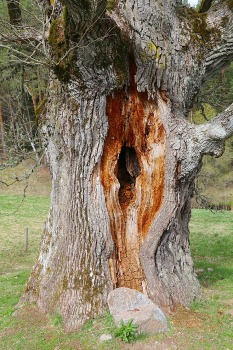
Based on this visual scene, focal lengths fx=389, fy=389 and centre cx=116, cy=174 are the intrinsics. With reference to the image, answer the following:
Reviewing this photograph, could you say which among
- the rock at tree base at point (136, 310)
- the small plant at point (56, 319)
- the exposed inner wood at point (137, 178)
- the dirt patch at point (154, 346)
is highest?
the exposed inner wood at point (137, 178)

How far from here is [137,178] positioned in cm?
576

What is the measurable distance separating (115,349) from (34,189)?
22.1m

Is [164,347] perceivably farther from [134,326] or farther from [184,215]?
[184,215]

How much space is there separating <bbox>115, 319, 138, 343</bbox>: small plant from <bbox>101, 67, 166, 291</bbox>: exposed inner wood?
2.64 feet

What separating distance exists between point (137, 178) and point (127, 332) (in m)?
2.15

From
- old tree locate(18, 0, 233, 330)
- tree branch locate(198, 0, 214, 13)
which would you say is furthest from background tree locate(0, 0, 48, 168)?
tree branch locate(198, 0, 214, 13)

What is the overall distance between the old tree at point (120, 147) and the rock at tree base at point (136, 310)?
0.76ft

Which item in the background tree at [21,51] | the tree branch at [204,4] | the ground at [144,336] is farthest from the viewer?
the tree branch at [204,4]

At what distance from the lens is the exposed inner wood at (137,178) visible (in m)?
5.54

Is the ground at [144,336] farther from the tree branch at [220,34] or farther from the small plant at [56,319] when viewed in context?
the tree branch at [220,34]

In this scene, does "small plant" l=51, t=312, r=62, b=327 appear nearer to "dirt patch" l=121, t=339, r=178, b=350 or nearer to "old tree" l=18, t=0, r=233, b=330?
"old tree" l=18, t=0, r=233, b=330

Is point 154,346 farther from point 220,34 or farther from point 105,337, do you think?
point 220,34

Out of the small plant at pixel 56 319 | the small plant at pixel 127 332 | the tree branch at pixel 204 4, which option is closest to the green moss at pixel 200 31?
the tree branch at pixel 204 4

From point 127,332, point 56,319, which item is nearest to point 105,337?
point 127,332
